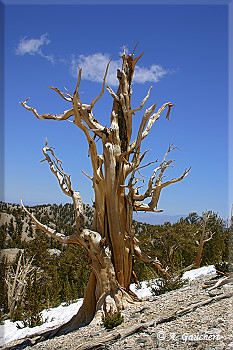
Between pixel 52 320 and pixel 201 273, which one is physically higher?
pixel 201 273

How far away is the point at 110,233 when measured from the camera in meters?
5.26

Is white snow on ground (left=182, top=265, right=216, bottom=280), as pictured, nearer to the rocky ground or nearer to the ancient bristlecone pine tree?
the ancient bristlecone pine tree

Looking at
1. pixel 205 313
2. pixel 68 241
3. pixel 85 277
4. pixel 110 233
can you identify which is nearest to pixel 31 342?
pixel 68 241

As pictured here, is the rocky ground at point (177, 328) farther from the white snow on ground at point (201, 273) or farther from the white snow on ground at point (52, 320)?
the white snow on ground at point (201, 273)

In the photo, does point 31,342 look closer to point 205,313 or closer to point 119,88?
point 205,313

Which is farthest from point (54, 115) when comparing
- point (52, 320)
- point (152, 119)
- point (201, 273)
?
point (201, 273)

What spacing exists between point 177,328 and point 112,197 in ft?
9.07

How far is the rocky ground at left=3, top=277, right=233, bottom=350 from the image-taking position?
7.87 feet

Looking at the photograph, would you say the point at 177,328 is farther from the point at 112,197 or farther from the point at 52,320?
the point at 52,320

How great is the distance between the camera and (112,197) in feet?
17.3

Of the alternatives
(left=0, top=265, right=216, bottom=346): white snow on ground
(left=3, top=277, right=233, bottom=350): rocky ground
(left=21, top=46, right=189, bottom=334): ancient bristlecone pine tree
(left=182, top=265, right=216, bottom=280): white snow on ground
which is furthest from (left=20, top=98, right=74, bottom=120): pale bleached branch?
(left=182, top=265, right=216, bottom=280): white snow on ground

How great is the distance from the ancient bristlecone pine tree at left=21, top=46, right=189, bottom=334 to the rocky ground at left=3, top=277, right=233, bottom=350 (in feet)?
3.13

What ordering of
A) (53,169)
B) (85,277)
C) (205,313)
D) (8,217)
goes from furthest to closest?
(8,217), (85,277), (53,169), (205,313)

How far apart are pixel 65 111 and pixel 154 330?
13.7ft
